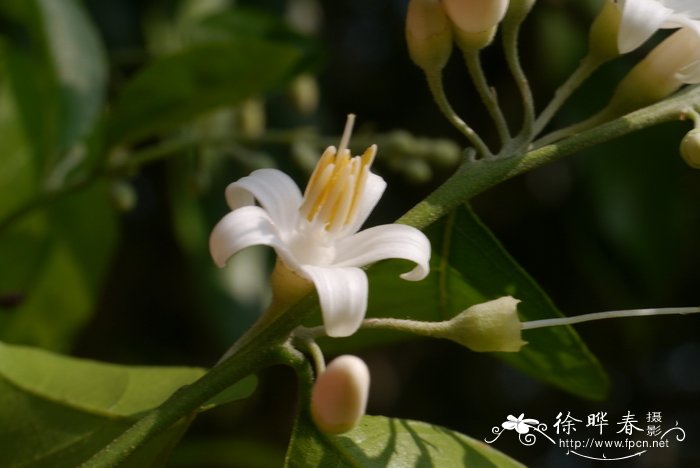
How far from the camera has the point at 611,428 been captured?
2775 mm

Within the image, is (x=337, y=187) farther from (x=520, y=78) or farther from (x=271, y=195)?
(x=520, y=78)

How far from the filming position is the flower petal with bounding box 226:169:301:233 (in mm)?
828

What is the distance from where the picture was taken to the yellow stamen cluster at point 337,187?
847 millimetres

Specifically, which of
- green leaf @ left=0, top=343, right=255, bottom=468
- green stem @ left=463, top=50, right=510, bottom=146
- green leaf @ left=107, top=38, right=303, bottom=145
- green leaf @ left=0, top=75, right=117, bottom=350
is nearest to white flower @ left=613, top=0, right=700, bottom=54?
green stem @ left=463, top=50, right=510, bottom=146

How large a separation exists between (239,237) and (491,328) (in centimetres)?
20

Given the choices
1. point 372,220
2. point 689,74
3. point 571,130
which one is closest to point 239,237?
point 571,130

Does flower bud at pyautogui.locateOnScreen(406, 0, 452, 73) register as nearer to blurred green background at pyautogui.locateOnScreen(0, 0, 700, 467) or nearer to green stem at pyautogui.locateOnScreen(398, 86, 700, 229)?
green stem at pyautogui.locateOnScreen(398, 86, 700, 229)

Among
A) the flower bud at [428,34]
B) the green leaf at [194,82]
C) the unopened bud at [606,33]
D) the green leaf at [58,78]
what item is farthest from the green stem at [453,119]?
the green leaf at [58,78]

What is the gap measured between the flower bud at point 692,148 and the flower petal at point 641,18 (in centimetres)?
9

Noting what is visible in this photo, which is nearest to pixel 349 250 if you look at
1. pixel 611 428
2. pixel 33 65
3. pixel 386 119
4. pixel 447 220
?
pixel 447 220

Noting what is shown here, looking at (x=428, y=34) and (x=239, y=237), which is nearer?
(x=239, y=237)

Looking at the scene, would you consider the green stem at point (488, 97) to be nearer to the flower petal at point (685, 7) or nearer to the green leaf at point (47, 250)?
the flower petal at point (685, 7)

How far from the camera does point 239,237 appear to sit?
754 mm

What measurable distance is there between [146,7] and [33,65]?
0.60 m
